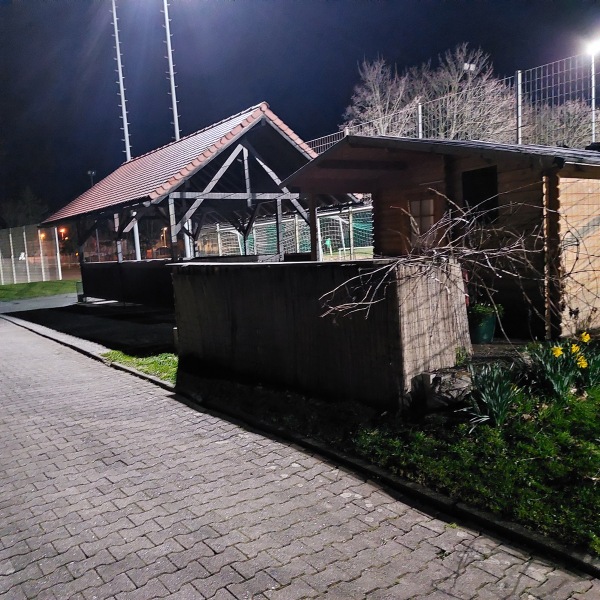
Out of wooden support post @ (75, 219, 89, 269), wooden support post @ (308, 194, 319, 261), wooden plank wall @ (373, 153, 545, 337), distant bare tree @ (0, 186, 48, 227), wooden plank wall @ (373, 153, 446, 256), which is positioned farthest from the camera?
distant bare tree @ (0, 186, 48, 227)

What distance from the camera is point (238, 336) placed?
279 inches

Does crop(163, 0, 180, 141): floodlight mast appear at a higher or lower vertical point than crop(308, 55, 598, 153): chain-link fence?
higher

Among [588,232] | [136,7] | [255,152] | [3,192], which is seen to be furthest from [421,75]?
[3,192]

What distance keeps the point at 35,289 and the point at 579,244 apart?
30.0 meters

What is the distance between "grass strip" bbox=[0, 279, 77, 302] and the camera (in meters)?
28.8

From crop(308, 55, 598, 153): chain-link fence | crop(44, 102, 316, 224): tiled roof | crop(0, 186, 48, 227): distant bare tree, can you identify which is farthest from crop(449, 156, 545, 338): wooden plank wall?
crop(0, 186, 48, 227): distant bare tree

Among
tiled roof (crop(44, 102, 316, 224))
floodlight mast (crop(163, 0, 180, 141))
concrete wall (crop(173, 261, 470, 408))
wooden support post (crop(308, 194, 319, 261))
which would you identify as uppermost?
floodlight mast (crop(163, 0, 180, 141))

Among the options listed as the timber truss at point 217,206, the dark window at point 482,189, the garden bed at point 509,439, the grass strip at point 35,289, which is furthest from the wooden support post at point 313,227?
the grass strip at point 35,289

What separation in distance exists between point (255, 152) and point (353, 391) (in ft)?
37.3

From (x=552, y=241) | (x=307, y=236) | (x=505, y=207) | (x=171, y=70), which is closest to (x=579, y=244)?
(x=552, y=241)

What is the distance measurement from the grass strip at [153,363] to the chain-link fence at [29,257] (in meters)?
26.6

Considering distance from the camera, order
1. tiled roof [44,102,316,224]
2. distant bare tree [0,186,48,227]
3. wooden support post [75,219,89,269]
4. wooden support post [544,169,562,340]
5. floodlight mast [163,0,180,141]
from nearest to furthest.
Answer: wooden support post [544,169,562,340] < tiled roof [44,102,316,224] < wooden support post [75,219,89,269] < floodlight mast [163,0,180,141] < distant bare tree [0,186,48,227]

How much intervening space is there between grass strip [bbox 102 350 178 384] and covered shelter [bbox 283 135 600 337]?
4.15 m

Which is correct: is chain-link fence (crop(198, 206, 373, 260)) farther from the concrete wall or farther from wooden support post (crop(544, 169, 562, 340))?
the concrete wall
